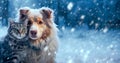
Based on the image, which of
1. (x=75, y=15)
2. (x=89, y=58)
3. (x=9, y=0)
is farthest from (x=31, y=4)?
(x=89, y=58)

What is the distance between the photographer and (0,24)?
1.97 metres

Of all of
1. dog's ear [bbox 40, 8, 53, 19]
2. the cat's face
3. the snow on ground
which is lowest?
the snow on ground

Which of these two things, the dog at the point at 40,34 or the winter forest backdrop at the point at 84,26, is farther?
the winter forest backdrop at the point at 84,26

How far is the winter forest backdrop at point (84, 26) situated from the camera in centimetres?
201

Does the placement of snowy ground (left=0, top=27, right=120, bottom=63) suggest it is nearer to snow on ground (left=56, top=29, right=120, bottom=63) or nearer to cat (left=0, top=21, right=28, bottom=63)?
snow on ground (left=56, top=29, right=120, bottom=63)

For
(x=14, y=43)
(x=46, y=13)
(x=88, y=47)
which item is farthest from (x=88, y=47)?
(x=14, y=43)

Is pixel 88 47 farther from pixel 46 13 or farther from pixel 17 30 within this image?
pixel 17 30

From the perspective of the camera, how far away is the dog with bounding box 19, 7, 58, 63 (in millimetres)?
1854

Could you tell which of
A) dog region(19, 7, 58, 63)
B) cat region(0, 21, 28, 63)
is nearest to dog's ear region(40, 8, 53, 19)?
dog region(19, 7, 58, 63)

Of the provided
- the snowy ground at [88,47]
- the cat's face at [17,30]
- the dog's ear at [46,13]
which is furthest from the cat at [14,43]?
the snowy ground at [88,47]

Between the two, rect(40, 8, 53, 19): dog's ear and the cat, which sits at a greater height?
rect(40, 8, 53, 19): dog's ear

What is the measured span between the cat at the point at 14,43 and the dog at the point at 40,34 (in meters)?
0.04

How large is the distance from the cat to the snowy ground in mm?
239

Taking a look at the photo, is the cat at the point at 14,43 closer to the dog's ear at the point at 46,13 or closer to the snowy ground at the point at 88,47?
the dog's ear at the point at 46,13
